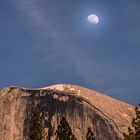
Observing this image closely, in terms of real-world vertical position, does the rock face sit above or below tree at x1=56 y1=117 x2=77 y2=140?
above

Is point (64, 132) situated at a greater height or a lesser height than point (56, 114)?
lesser

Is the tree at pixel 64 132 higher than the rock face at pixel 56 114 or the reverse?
the reverse

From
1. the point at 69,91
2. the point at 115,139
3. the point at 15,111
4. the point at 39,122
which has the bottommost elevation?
the point at 39,122

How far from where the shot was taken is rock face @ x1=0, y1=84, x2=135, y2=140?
326ft

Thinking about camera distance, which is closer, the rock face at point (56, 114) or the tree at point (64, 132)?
the tree at point (64, 132)

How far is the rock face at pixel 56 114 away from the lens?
99.3m

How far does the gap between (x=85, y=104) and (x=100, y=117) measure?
5.41 meters

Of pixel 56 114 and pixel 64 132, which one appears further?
pixel 56 114

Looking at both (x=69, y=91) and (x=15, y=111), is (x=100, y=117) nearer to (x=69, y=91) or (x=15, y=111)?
(x=69, y=91)

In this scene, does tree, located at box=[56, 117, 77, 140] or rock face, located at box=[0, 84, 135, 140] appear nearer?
tree, located at box=[56, 117, 77, 140]

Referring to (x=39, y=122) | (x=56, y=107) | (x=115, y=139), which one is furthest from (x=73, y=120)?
(x=39, y=122)

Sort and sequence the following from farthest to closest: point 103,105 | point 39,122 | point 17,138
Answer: point 103,105 → point 17,138 → point 39,122

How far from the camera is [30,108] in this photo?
102m

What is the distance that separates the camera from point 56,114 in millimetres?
99938
